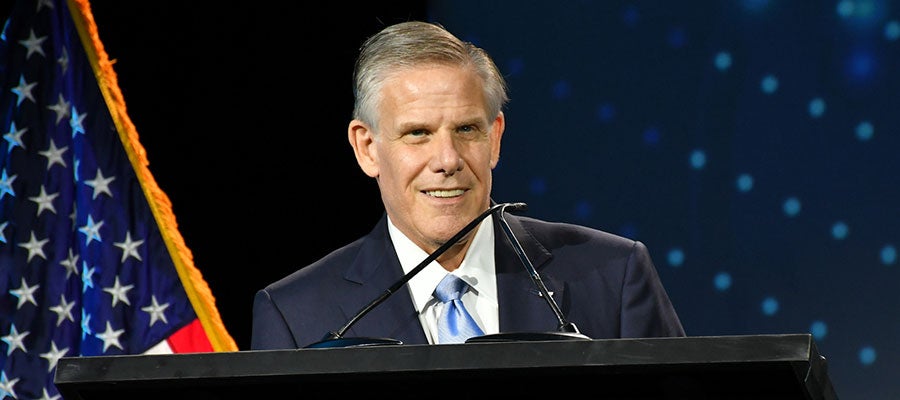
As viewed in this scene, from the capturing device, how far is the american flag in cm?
308

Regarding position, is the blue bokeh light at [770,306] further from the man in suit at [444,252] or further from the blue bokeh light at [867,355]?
the man in suit at [444,252]

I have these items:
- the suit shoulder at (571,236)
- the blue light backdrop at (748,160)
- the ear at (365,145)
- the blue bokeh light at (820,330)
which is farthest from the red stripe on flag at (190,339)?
the blue bokeh light at (820,330)

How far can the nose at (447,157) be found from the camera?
1876mm

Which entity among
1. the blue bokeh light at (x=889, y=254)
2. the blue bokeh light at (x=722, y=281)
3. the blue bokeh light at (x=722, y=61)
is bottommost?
the blue bokeh light at (x=722, y=281)

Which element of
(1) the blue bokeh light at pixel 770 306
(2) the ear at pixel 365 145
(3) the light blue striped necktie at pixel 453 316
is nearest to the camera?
(3) the light blue striped necktie at pixel 453 316

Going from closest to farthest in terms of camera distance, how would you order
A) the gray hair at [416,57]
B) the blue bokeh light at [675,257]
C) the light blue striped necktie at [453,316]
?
the light blue striped necktie at [453,316]
the gray hair at [416,57]
the blue bokeh light at [675,257]

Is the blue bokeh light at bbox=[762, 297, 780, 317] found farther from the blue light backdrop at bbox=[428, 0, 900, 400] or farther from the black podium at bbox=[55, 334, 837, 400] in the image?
the black podium at bbox=[55, 334, 837, 400]

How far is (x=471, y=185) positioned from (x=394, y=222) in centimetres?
19

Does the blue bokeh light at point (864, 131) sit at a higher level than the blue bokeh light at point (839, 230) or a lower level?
higher

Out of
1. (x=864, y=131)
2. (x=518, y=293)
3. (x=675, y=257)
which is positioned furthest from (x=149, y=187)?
(x=864, y=131)

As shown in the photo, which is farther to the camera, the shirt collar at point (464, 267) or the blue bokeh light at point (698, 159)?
the blue bokeh light at point (698, 159)

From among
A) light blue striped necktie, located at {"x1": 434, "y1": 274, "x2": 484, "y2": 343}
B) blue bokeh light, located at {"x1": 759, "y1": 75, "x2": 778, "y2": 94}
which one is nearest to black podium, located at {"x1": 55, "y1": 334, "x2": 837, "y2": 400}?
light blue striped necktie, located at {"x1": 434, "y1": 274, "x2": 484, "y2": 343}

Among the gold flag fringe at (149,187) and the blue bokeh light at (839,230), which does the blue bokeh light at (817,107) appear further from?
the gold flag fringe at (149,187)

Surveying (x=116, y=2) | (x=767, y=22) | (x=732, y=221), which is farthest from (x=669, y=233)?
(x=116, y=2)
